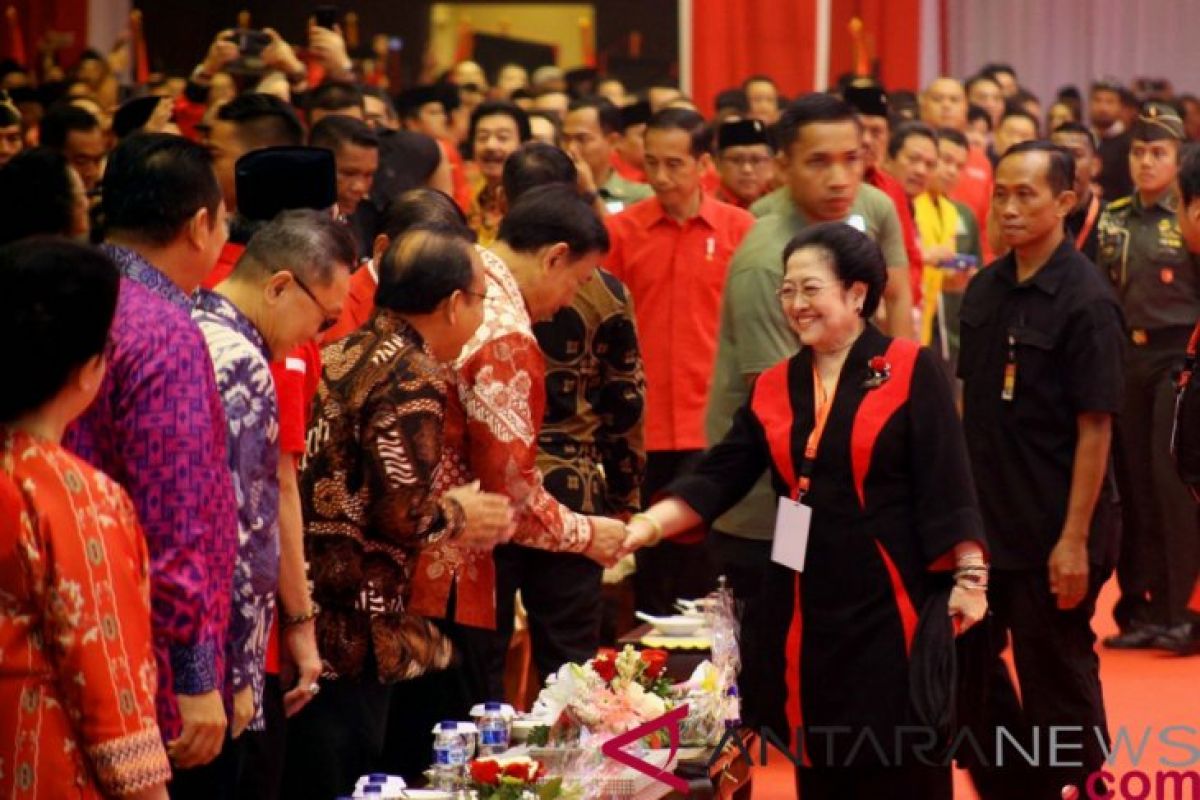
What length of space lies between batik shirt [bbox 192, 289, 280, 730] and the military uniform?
4.10 meters

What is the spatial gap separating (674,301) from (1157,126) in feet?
6.37

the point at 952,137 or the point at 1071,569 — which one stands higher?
the point at 952,137

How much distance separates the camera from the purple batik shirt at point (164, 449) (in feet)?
9.18

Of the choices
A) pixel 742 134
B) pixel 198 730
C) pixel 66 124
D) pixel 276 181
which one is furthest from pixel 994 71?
pixel 198 730

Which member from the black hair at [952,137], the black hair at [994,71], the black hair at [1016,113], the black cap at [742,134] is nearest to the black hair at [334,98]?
the black cap at [742,134]

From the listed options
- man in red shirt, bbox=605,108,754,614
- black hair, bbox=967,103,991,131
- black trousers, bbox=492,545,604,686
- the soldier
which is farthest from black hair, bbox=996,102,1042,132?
black trousers, bbox=492,545,604,686

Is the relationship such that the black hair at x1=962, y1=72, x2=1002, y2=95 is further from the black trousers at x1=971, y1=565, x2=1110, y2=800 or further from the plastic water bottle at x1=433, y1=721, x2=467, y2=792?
the plastic water bottle at x1=433, y1=721, x2=467, y2=792

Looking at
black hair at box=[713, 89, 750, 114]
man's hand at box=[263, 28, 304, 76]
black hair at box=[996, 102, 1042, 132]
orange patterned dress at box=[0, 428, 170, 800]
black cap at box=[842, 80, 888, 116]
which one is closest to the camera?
orange patterned dress at box=[0, 428, 170, 800]

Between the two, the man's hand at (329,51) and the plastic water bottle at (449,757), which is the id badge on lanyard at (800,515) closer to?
the plastic water bottle at (449,757)

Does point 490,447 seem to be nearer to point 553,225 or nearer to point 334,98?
point 553,225

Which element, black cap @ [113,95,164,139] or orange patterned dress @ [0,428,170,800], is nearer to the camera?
orange patterned dress @ [0,428,170,800]

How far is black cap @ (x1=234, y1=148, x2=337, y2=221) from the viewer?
4039 mm

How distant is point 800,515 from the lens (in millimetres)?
3688

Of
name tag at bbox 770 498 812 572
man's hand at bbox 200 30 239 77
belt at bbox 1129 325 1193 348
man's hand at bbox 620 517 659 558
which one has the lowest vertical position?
belt at bbox 1129 325 1193 348
